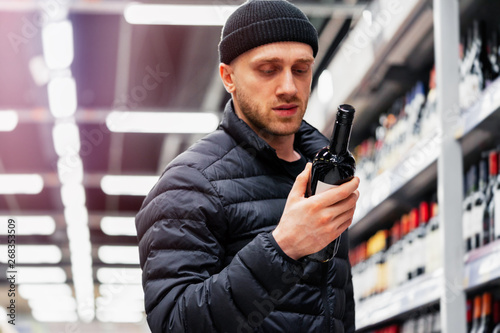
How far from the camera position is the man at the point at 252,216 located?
3.73 ft

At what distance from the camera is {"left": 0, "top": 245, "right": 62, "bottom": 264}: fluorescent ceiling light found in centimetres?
1300

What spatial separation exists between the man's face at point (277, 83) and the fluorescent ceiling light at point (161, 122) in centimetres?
612

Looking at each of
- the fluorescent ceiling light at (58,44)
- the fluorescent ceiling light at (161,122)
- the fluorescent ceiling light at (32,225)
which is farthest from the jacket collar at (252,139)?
the fluorescent ceiling light at (32,225)

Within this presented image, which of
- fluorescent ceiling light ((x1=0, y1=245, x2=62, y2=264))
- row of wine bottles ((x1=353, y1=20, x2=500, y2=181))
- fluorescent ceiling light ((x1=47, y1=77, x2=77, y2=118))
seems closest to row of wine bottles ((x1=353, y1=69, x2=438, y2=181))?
row of wine bottles ((x1=353, y1=20, x2=500, y2=181))

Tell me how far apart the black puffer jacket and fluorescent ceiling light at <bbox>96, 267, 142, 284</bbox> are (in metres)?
13.3

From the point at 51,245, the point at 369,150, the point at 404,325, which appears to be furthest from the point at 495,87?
the point at 51,245

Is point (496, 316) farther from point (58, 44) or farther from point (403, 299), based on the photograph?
point (58, 44)

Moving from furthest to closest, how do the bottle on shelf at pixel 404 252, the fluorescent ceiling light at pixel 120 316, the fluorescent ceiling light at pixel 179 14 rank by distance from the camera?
the fluorescent ceiling light at pixel 120 316 → the fluorescent ceiling light at pixel 179 14 → the bottle on shelf at pixel 404 252

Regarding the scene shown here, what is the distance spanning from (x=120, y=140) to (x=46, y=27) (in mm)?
2779

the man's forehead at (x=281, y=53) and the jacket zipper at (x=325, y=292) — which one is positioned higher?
the man's forehead at (x=281, y=53)

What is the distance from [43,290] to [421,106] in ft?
49.2

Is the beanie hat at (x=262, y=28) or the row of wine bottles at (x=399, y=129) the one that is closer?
the beanie hat at (x=262, y=28)

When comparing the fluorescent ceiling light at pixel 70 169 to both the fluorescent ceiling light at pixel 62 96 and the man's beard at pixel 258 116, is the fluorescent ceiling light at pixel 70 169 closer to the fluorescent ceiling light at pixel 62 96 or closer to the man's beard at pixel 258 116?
the fluorescent ceiling light at pixel 62 96

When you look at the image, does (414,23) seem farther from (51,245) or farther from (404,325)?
(51,245)
